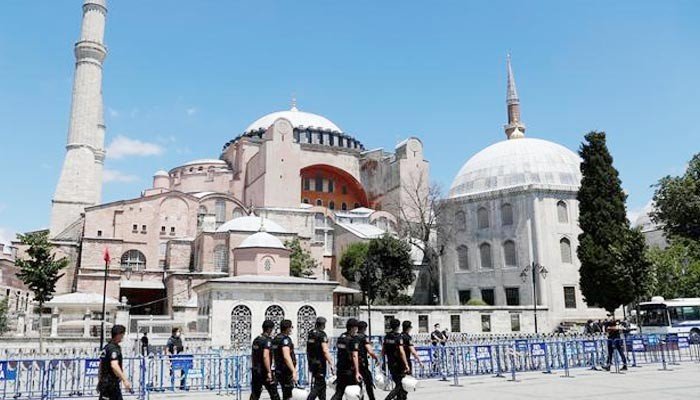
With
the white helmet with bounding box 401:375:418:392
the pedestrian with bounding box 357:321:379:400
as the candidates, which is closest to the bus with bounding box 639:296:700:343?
the white helmet with bounding box 401:375:418:392

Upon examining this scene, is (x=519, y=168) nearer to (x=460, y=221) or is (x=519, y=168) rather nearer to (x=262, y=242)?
(x=460, y=221)

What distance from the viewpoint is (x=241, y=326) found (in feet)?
72.9

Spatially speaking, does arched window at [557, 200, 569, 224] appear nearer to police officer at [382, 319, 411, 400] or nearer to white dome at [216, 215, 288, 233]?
white dome at [216, 215, 288, 233]

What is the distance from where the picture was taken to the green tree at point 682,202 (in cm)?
3222

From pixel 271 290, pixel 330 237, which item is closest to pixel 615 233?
pixel 271 290

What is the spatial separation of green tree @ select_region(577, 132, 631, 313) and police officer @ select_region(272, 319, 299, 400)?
23.5 metres

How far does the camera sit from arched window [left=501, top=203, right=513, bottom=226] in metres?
34.8

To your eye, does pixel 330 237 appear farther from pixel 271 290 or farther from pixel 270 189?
pixel 271 290

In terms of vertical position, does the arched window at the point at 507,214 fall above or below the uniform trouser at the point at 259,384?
above

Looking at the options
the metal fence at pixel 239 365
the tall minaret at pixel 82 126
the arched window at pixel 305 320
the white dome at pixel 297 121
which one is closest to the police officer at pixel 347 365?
the metal fence at pixel 239 365

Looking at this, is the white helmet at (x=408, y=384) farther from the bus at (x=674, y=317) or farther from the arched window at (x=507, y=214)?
the arched window at (x=507, y=214)

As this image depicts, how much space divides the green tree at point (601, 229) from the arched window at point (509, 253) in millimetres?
5798

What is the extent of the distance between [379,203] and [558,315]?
1038 inches

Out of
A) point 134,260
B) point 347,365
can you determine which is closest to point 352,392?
point 347,365
